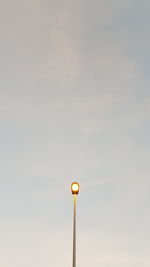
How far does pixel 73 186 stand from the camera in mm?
20656
